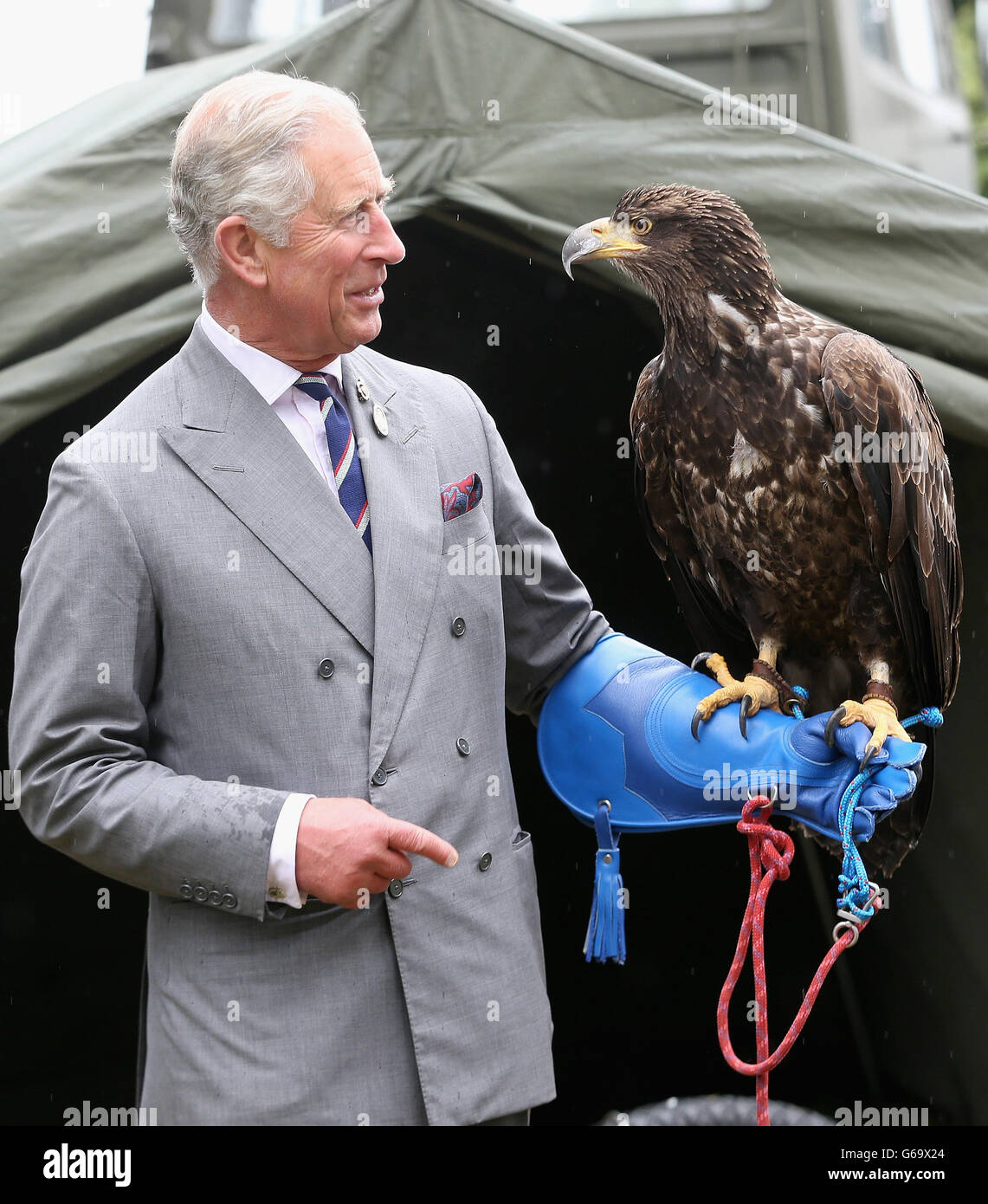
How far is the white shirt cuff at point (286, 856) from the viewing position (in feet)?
5.25

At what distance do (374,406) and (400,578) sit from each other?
0.30 m

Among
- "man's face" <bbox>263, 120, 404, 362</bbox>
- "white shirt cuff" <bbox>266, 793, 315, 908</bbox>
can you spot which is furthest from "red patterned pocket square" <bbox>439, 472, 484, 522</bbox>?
"white shirt cuff" <bbox>266, 793, 315, 908</bbox>

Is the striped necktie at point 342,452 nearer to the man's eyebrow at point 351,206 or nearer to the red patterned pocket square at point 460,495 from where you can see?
the red patterned pocket square at point 460,495

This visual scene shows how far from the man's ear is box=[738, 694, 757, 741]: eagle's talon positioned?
3.37 ft

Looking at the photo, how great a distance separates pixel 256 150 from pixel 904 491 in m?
1.17

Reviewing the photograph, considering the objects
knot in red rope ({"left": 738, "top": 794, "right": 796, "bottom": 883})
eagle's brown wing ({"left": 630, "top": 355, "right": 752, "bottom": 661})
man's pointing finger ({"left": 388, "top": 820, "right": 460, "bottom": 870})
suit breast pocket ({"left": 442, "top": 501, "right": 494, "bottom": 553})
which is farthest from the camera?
eagle's brown wing ({"left": 630, "top": 355, "right": 752, "bottom": 661})

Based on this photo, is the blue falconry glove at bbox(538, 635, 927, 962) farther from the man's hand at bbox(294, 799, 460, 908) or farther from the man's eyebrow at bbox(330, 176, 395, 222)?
the man's eyebrow at bbox(330, 176, 395, 222)

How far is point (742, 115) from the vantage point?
233cm

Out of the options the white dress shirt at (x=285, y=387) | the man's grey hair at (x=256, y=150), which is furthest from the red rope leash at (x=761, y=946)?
the man's grey hair at (x=256, y=150)

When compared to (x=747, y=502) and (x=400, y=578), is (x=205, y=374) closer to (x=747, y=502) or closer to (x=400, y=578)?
(x=400, y=578)

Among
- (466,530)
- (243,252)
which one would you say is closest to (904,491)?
(466,530)

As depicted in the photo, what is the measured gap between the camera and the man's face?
171 centimetres

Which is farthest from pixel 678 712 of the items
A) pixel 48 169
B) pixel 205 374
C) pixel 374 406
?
pixel 48 169

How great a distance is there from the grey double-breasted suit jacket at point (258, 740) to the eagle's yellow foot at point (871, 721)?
58 cm
